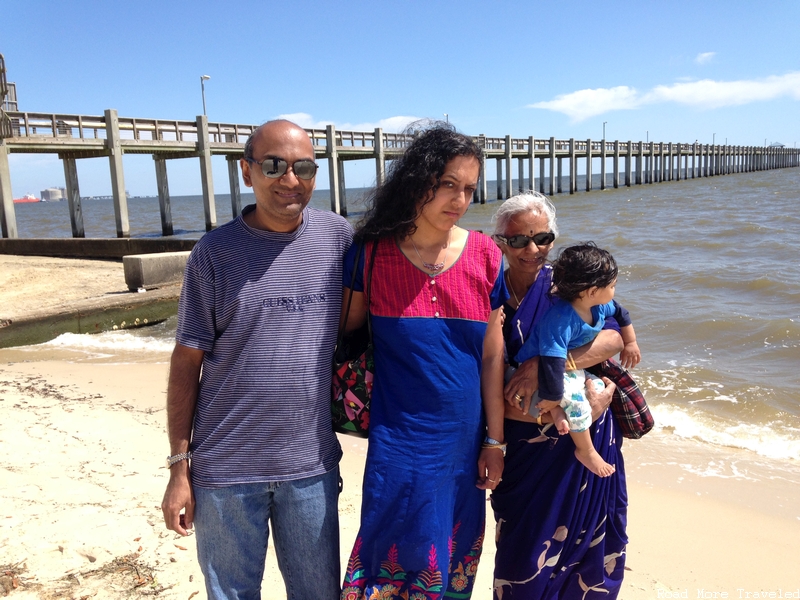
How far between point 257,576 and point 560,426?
3.58ft

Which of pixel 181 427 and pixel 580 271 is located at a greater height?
pixel 580 271

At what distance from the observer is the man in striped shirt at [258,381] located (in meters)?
1.86

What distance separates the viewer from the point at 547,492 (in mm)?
2154

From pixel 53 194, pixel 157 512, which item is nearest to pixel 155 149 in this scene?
pixel 157 512

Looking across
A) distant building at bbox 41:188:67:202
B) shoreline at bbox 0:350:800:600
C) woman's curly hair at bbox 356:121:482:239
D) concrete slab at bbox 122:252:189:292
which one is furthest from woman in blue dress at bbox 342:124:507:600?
distant building at bbox 41:188:67:202

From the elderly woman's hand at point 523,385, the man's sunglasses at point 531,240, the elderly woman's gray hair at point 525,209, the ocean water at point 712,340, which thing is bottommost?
the ocean water at point 712,340

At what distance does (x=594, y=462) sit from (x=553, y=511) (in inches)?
8.9

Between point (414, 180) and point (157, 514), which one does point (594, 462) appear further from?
point (157, 514)

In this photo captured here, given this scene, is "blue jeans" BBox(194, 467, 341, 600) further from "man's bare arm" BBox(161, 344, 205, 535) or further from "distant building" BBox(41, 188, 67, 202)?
"distant building" BBox(41, 188, 67, 202)

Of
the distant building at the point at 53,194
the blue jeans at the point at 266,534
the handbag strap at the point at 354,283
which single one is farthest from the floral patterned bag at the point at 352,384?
the distant building at the point at 53,194

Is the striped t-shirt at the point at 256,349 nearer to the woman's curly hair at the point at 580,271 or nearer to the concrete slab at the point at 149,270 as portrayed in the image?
the woman's curly hair at the point at 580,271

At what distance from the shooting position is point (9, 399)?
17.6ft

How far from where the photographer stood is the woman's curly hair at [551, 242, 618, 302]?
201cm

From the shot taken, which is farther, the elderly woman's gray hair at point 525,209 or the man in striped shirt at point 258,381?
the elderly woman's gray hair at point 525,209
